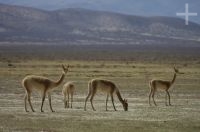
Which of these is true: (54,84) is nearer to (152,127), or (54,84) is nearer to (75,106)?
(75,106)

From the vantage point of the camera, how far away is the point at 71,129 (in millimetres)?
18219

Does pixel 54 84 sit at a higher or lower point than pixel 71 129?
higher

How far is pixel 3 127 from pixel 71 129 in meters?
2.03

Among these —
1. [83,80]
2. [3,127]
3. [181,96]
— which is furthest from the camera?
[83,80]

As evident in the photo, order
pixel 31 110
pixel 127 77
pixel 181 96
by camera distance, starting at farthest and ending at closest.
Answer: pixel 127 77, pixel 181 96, pixel 31 110

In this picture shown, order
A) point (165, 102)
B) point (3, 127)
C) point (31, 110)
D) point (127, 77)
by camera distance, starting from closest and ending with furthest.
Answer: point (3, 127) < point (31, 110) < point (165, 102) < point (127, 77)

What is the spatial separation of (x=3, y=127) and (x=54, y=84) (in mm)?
5884

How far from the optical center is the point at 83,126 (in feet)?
61.9

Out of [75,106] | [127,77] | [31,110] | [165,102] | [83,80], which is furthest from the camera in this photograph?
[127,77]

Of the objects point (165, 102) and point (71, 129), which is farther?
point (165, 102)

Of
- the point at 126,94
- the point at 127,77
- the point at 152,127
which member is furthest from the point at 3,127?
the point at 127,77

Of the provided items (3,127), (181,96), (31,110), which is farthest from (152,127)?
(181,96)

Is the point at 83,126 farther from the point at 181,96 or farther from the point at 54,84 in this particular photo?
the point at 181,96

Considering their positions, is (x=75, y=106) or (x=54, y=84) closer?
(x=54, y=84)
